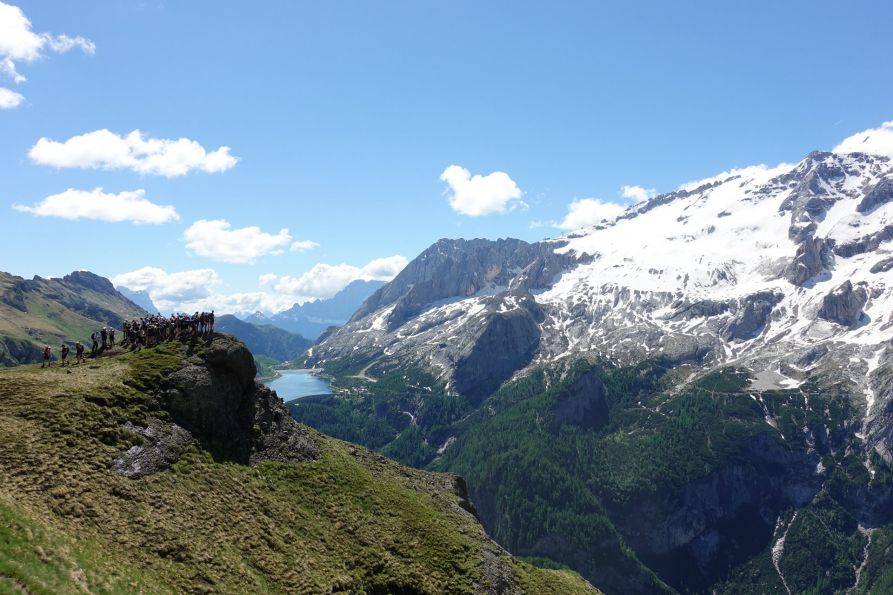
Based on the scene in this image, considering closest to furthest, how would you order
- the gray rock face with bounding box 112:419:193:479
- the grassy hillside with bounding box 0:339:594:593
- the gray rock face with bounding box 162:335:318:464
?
the grassy hillside with bounding box 0:339:594:593
the gray rock face with bounding box 112:419:193:479
the gray rock face with bounding box 162:335:318:464

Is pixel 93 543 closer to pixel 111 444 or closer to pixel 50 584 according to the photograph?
pixel 50 584

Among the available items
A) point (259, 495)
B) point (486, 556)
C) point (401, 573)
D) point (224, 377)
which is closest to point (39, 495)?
point (259, 495)

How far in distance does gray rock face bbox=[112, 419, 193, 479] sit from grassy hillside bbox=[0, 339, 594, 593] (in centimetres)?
66

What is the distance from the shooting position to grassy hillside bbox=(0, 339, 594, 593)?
114 feet

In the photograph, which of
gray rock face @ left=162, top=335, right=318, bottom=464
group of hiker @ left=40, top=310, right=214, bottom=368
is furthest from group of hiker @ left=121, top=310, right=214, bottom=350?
gray rock face @ left=162, top=335, right=318, bottom=464

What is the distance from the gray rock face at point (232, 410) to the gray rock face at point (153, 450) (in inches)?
92.7

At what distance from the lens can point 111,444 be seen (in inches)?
1815

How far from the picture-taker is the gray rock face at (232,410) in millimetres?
56438

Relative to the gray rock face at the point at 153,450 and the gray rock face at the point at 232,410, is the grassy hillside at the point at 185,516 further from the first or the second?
the gray rock face at the point at 232,410

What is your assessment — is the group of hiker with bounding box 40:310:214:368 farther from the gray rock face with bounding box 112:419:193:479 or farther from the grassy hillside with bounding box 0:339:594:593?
the gray rock face with bounding box 112:419:193:479

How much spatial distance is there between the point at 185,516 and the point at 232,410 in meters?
18.4

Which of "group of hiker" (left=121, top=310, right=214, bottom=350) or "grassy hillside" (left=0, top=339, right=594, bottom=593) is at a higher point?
"group of hiker" (left=121, top=310, right=214, bottom=350)

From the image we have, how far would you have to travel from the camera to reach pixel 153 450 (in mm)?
48750

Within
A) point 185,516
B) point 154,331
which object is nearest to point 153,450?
point 185,516
